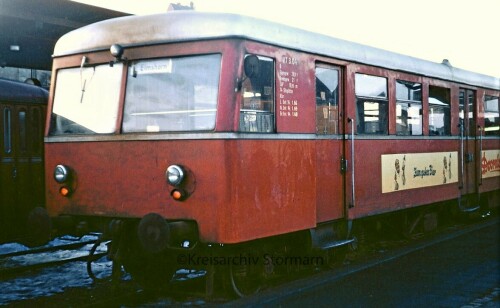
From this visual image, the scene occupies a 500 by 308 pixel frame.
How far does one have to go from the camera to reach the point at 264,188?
667 cm

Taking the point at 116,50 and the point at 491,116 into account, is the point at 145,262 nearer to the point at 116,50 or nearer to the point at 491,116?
the point at 116,50

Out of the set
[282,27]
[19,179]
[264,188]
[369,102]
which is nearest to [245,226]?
[264,188]

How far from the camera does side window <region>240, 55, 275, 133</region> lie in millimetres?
6383

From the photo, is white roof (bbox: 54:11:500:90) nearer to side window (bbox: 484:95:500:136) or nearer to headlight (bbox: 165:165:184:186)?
headlight (bbox: 165:165:184:186)

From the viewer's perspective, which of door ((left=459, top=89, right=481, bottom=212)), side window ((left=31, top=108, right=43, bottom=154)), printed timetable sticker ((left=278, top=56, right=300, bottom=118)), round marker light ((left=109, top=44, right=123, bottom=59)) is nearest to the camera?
round marker light ((left=109, top=44, right=123, bottom=59))

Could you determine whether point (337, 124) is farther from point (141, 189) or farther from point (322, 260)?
point (141, 189)

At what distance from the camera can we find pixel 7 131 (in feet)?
34.9

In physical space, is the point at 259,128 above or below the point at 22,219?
above

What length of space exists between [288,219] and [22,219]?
5662 mm

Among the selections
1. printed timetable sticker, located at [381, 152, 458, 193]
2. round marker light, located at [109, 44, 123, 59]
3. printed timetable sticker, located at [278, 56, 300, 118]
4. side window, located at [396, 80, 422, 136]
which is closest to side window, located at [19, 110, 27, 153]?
round marker light, located at [109, 44, 123, 59]

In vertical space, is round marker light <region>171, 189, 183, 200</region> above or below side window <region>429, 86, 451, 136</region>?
below

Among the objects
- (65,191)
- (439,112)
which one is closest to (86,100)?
(65,191)

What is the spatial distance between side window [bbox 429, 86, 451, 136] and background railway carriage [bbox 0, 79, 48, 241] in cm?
647

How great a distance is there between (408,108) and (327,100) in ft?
7.94
